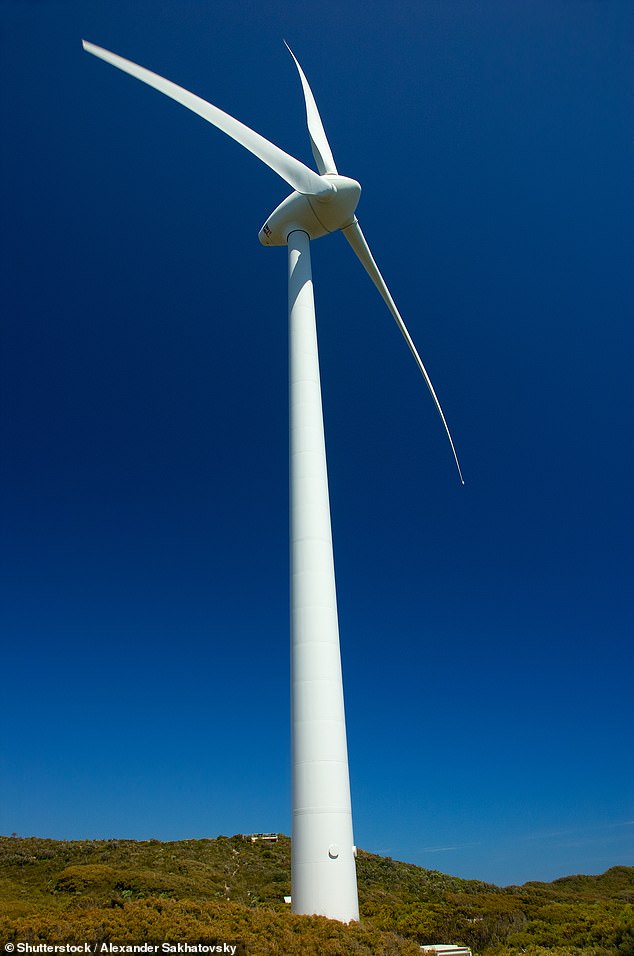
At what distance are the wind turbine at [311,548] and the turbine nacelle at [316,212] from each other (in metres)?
0.04

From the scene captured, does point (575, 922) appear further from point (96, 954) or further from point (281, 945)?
point (96, 954)

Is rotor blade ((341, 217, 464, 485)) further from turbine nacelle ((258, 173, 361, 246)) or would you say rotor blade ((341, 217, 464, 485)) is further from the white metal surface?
the white metal surface

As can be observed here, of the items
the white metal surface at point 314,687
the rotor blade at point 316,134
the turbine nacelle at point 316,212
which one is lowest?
the white metal surface at point 314,687

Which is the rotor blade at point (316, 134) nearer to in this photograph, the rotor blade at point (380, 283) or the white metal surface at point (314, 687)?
the rotor blade at point (380, 283)

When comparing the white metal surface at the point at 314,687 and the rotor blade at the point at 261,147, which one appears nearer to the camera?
the white metal surface at the point at 314,687

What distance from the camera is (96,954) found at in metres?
11.4

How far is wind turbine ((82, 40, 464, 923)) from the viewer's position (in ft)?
50.4

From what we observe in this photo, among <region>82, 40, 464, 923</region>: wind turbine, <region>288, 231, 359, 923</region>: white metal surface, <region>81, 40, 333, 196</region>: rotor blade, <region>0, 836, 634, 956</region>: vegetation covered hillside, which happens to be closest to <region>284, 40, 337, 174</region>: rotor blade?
<region>82, 40, 464, 923</region>: wind turbine

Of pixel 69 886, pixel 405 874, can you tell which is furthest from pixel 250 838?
pixel 69 886

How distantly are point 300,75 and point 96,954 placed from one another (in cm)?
3344

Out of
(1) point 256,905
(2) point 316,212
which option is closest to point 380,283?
(2) point 316,212

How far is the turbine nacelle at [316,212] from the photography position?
24562mm

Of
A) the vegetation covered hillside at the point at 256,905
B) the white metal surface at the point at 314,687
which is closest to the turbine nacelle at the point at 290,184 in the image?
the white metal surface at the point at 314,687

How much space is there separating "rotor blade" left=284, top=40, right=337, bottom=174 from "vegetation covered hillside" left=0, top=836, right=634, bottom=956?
26789 millimetres
